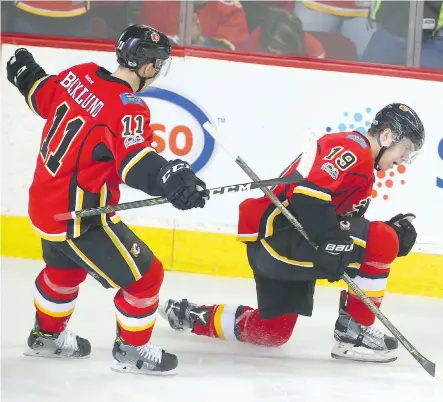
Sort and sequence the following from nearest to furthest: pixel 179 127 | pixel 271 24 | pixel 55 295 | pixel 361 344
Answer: pixel 55 295 → pixel 361 344 → pixel 179 127 → pixel 271 24

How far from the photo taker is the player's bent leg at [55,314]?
3.01 meters

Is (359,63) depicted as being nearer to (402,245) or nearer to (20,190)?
(402,245)

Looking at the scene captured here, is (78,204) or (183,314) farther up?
(78,204)

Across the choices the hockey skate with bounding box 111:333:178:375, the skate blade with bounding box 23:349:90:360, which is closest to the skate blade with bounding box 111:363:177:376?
the hockey skate with bounding box 111:333:178:375

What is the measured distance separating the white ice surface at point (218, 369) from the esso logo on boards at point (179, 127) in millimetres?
669

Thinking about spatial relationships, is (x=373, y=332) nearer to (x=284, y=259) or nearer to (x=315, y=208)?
(x=284, y=259)

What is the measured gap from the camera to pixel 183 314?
3.36 metres

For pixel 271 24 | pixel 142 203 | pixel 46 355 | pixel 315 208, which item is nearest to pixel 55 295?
pixel 46 355

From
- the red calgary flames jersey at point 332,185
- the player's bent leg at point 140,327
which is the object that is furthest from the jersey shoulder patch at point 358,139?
the player's bent leg at point 140,327

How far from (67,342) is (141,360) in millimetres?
266

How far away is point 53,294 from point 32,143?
1.49 meters

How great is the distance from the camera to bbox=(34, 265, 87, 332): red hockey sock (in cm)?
300

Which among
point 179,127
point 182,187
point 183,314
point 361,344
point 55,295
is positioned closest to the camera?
point 182,187

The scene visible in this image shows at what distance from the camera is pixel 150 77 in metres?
2.97
